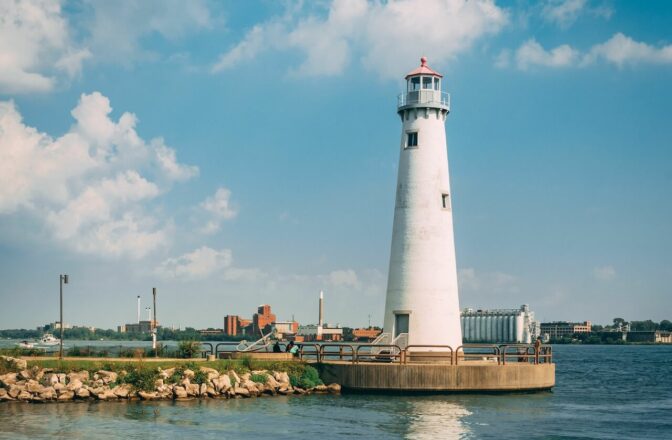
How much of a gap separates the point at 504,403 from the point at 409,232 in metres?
9.36

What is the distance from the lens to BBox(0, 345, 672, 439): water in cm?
2908

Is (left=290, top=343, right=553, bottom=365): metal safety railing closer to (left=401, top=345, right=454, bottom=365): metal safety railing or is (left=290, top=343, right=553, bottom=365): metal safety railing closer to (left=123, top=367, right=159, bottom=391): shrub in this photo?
(left=401, top=345, right=454, bottom=365): metal safety railing

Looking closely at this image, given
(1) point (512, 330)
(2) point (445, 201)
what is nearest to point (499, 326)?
(1) point (512, 330)

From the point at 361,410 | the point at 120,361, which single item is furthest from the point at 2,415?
the point at 361,410

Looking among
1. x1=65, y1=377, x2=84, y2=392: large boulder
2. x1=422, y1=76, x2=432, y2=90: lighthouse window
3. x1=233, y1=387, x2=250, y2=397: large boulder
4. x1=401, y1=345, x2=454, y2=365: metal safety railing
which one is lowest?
x1=233, y1=387, x2=250, y2=397: large boulder

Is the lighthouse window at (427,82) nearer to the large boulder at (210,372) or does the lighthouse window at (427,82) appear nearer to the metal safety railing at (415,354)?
the metal safety railing at (415,354)

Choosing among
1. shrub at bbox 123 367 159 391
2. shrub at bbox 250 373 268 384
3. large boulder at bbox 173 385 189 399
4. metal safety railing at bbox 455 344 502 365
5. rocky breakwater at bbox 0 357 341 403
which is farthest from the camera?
metal safety railing at bbox 455 344 502 365

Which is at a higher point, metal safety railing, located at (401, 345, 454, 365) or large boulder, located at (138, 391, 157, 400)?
metal safety railing, located at (401, 345, 454, 365)

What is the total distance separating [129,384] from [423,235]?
1496 centimetres

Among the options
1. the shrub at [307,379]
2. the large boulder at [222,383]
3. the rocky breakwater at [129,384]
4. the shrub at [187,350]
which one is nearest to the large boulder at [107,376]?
the rocky breakwater at [129,384]

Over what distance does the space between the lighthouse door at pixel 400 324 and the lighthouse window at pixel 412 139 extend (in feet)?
26.4

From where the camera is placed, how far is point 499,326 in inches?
6319

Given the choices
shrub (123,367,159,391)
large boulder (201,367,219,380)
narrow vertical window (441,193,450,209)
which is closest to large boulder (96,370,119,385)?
shrub (123,367,159,391)

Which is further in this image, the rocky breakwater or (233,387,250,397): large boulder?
(233,387,250,397): large boulder
